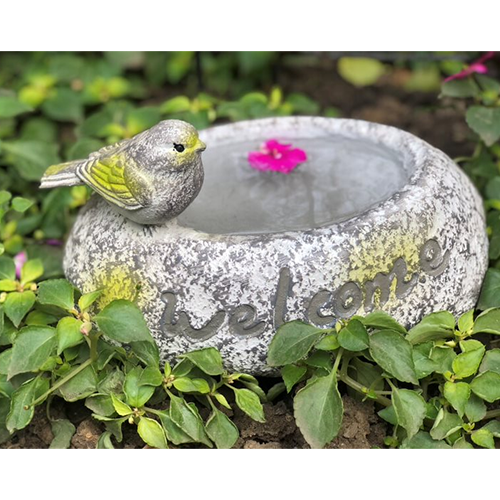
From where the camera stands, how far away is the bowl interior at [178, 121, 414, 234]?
2.57m

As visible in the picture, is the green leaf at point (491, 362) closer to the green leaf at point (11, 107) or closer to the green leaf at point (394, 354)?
the green leaf at point (394, 354)

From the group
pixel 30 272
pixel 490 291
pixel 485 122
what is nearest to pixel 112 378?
pixel 30 272

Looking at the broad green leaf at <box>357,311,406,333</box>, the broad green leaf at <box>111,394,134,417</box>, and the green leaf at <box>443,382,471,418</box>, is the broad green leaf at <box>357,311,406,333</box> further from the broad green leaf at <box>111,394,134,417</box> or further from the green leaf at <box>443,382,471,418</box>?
the broad green leaf at <box>111,394,134,417</box>

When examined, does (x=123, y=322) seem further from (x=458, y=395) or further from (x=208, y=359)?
(x=458, y=395)

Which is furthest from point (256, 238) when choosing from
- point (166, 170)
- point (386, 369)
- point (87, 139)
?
point (87, 139)

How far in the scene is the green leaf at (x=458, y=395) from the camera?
2.25m

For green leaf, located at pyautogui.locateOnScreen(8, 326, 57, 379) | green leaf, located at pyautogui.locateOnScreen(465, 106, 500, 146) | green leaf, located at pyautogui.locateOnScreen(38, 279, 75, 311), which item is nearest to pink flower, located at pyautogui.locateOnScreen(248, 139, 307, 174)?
green leaf, located at pyautogui.locateOnScreen(465, 106, 500, 146)

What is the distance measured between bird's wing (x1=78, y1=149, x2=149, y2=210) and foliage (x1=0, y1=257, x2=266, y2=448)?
24 centimetres

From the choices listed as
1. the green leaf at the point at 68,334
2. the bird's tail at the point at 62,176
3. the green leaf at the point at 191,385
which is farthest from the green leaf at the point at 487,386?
the bird's tail at the point at 62,176

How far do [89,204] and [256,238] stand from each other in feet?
1.94

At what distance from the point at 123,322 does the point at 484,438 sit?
2.94ft

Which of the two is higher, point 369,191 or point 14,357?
point 369,191

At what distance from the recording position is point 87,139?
129 inches

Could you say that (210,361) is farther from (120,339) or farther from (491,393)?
(491,393)
